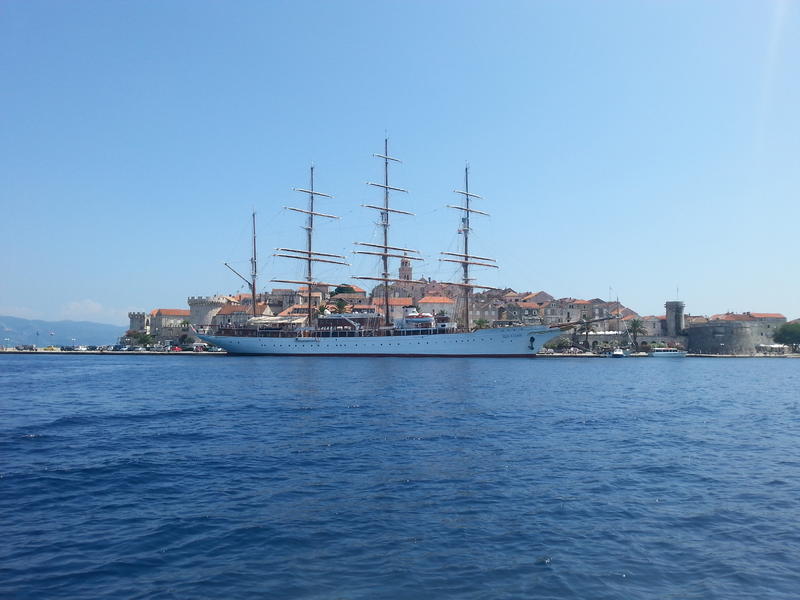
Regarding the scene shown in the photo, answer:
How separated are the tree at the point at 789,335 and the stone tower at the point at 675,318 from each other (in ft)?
55.7

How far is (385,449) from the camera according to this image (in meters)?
16.0

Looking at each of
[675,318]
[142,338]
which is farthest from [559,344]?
[142,338]

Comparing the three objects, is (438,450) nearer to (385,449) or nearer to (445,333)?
(385,449)

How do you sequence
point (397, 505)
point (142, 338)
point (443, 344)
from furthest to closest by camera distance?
point (142, 338)
point (443, 344)
point (397, 505)

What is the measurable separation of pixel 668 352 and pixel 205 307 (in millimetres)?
84202

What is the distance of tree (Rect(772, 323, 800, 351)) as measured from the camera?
10619cm

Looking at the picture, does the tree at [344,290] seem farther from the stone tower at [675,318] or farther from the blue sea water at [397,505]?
the blue sea water at [397,505]

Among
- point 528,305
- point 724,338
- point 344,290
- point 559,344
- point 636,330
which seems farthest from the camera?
point 344,290

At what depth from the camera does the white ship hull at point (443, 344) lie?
235 feet

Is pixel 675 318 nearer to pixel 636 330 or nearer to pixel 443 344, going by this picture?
pixel 636 330

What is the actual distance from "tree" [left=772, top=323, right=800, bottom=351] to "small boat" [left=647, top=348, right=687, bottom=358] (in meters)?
21.3

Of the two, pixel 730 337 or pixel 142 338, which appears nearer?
pixel 730 337

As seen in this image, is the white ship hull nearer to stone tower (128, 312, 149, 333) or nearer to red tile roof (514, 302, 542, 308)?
red tile roof (514, 302, 542, 308)

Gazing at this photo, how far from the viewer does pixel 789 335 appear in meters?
107
